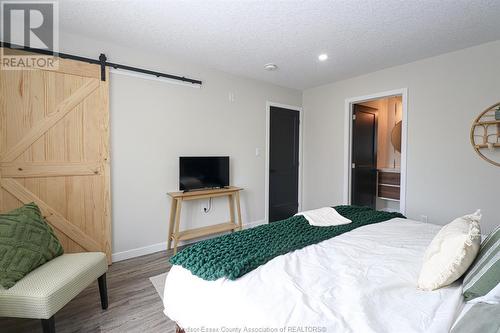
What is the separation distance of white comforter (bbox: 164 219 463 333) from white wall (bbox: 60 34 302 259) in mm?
1810

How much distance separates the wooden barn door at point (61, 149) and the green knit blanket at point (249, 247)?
1.70 metres

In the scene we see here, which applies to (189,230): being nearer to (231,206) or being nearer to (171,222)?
(171,222)

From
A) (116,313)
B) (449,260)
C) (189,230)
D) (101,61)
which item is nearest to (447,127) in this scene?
(449,260)

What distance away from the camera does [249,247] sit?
57.9 inches

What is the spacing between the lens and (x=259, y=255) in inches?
53.3

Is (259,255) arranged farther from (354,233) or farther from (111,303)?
(111,303)

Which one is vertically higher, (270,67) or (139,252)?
(270,67)

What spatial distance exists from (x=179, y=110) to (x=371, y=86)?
9.23 ft

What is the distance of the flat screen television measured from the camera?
3.10 meters

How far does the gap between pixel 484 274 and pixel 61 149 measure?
10.6 feet

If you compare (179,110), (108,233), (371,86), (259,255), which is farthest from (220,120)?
(259,255)

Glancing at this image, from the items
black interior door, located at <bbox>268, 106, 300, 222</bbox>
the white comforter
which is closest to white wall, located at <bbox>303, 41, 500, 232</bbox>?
black interior door, located at <bbox>268, 106, 300, 222</bbox>

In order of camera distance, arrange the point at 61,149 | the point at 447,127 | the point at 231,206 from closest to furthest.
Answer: the point at 61,149, the point at 447,127, the point at 231,206

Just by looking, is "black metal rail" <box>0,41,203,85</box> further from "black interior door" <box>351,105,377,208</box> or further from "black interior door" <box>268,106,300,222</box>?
"black interior door" <box>351,105,377,208</box>
